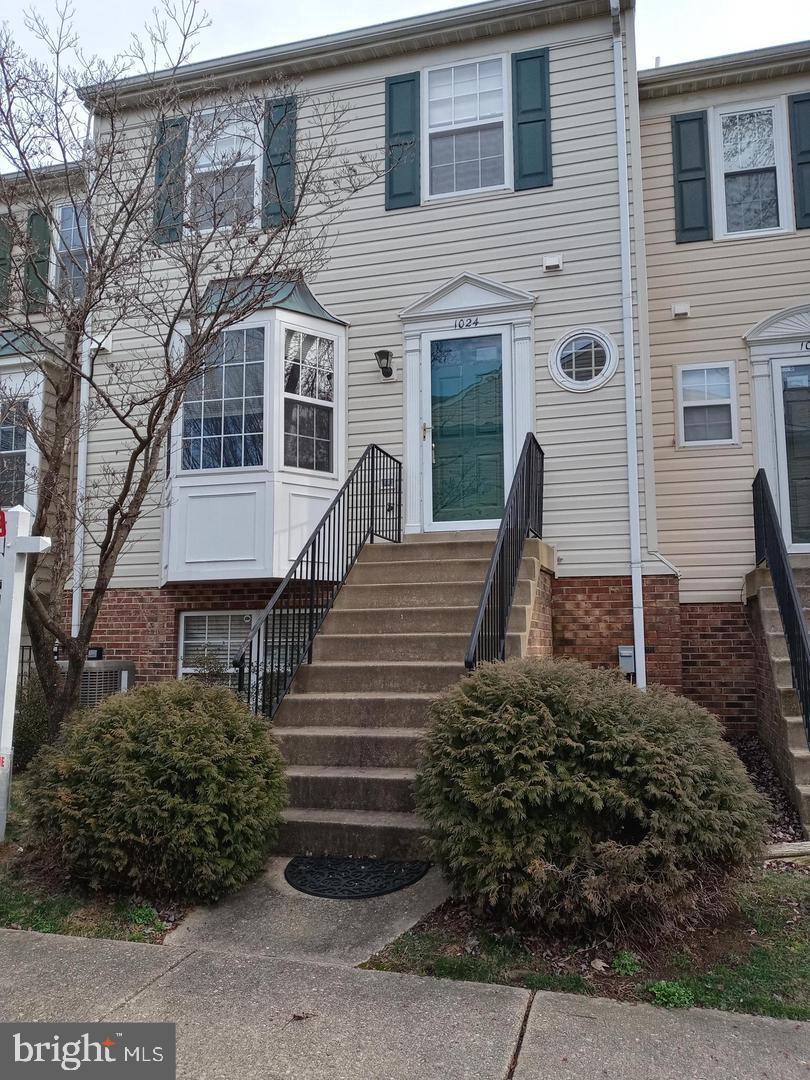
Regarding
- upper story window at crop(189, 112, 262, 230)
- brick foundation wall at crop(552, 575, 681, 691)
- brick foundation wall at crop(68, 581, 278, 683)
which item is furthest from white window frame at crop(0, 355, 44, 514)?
brick foundation wall at crop(552, 575, 681, 691)

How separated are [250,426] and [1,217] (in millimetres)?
2778

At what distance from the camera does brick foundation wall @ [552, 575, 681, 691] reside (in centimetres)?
764

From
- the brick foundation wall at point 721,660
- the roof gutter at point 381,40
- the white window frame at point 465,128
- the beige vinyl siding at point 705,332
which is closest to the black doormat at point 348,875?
the brick foundation wall at point 721,660

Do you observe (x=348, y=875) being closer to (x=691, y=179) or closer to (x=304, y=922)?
(x=304, y=922)

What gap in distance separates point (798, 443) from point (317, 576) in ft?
16.0

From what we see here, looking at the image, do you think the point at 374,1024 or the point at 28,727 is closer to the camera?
the point at 374,1024

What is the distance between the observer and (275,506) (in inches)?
319

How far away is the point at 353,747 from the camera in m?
5.44

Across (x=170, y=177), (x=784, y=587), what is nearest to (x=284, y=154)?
(x=170, y=177)

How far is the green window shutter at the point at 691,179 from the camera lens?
29.0 ft

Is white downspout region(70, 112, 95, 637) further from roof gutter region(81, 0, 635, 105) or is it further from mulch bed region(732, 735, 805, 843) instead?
mulch bed region(732, 735, 805, 843)

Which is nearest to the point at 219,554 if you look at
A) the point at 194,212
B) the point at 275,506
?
the point at 275,506

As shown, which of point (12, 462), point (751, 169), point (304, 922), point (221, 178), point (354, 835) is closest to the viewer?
point (304, 922)

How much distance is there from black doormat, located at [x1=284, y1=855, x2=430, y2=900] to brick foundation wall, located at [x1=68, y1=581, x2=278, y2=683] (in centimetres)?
419
